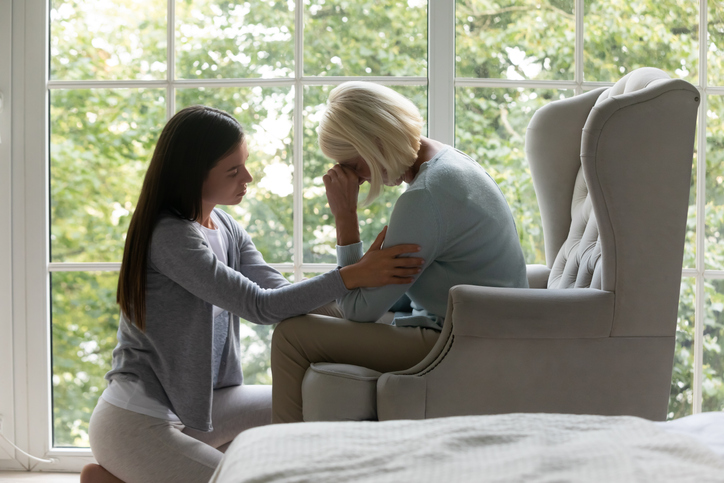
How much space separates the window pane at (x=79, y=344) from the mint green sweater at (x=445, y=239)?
1.22 meters

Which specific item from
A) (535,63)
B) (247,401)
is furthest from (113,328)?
(535,63)

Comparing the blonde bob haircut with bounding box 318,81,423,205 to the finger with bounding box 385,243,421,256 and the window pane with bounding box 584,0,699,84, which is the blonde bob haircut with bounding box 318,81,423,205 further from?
the window pane with bounding box 584,0,699,84

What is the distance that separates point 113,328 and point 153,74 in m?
0.95

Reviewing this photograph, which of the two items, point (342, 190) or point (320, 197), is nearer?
point (342, 190)

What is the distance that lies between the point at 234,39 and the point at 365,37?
0.47 m

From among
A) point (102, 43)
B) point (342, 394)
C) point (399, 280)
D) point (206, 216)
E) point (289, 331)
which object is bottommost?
point (342, 394)

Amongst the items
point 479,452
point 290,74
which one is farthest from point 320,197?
point 479,452

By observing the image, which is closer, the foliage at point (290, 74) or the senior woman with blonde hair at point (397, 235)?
the senior woman with blonde hair at point (397, 235)

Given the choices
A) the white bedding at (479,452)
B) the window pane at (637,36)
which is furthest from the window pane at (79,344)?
the window pane at (637,36)

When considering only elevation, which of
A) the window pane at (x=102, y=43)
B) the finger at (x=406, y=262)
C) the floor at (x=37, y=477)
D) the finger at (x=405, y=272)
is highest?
the window pane at (x=102, y=43)

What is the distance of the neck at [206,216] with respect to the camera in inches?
58.5

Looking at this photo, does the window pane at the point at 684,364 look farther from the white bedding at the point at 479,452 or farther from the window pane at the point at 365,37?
the white bedding at the point at 479,452

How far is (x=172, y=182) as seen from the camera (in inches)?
54.9

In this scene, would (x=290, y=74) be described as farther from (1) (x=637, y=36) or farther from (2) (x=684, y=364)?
(2) (x=684, y=364)
